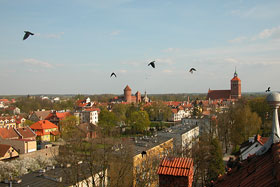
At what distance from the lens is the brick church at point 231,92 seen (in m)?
115

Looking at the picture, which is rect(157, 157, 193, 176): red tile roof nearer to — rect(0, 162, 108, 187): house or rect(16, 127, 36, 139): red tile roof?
rect(0, 162, 108, 187): house

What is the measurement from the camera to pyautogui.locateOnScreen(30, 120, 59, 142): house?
50.2 m

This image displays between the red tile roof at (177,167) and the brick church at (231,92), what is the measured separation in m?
115

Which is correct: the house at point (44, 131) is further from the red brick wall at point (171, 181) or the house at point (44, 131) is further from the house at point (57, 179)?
the red brick wall at point (171, 181)

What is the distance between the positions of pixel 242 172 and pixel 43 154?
32.0 m

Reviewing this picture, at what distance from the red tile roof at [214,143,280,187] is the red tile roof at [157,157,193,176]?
624 mm

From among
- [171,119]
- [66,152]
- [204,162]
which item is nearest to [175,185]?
[66,152]

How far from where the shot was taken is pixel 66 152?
21.1 meters

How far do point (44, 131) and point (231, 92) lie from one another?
92.0 meters

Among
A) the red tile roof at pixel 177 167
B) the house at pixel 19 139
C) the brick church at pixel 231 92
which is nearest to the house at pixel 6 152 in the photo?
the house at pixel 19 139

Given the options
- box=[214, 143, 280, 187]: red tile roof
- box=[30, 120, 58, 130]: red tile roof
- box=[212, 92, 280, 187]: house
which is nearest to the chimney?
box=[212, 92, 280, 187]: house

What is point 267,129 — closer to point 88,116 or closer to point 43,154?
point 43,154

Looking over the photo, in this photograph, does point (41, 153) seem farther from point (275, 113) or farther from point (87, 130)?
point (275, 113)

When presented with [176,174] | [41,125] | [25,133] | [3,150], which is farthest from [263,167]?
[41,125]
